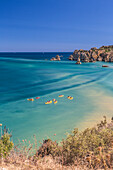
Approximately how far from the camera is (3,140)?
8242mm

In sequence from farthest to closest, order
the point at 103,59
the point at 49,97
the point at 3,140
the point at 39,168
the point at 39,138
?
the point at 103,59
the point at 49,97
the point at 39,138
the point at 3,140
the point at 39,168

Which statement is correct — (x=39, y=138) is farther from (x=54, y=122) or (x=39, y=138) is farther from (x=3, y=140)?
(x=3, y=140)

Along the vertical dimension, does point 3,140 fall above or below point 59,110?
above

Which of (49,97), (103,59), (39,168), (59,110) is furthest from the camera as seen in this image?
(103,59)

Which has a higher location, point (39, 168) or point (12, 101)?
point (39, 168)

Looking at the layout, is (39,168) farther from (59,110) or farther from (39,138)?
(59,110)

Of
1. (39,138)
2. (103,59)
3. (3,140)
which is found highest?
(103,59)

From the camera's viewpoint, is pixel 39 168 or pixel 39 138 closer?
pixel 39 168

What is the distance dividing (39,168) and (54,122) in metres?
12.3

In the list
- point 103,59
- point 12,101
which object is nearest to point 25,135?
point 12,101

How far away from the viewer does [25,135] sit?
15.1 m

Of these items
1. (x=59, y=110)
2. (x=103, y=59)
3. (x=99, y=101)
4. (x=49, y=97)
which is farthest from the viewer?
(x=103, y=59)

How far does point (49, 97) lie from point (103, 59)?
104 meters

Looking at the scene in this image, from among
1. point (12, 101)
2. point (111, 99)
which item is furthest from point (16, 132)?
point (111, 99)
